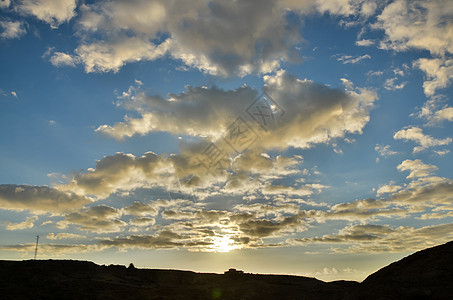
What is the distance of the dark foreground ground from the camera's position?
25750mm

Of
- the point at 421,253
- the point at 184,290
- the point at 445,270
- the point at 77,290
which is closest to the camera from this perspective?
the point at 445,270

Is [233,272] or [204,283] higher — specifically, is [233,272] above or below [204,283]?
above

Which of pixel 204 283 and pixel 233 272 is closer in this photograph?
pixel 204 283

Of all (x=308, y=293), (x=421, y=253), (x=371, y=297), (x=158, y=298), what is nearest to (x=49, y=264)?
(x=158, y=298)

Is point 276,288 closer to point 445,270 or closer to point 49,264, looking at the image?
point 445,270

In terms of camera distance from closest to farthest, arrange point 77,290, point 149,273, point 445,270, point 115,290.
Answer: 1. point 445,270
2. point 77,290
3. point 115,290
4. point 149,273

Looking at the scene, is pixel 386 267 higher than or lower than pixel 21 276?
higher

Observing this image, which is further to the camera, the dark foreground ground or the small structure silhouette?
the small structure silhouette

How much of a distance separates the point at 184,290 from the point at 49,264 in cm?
2259

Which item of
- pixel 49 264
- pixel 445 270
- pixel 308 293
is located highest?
pixel 445 270

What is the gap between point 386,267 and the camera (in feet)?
103

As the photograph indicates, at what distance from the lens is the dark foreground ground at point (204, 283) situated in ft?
84.5

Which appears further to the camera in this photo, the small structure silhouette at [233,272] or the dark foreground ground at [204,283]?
the small structure silhouette at [233,272]

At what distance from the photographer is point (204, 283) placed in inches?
2028
